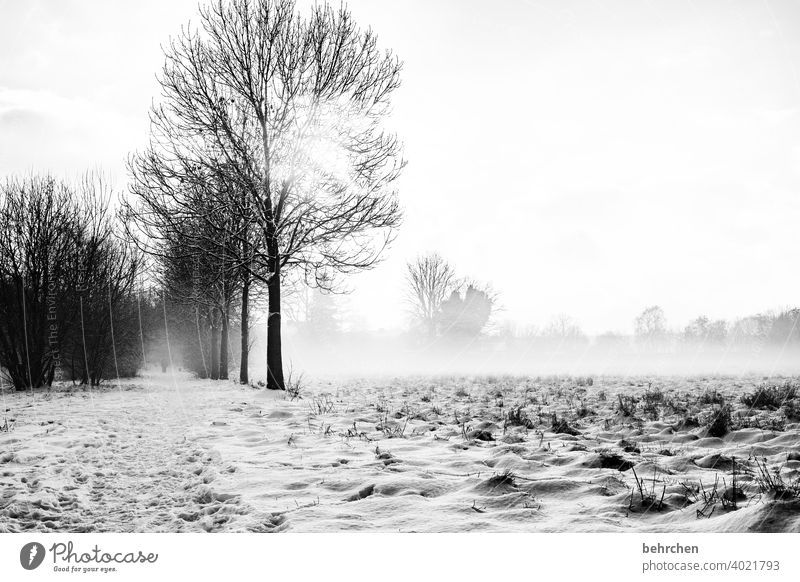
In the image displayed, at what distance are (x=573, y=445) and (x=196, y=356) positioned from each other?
2958 centimetres

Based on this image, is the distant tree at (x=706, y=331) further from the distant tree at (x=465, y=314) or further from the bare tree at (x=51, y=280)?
the bare tree at (x=51, y=280)

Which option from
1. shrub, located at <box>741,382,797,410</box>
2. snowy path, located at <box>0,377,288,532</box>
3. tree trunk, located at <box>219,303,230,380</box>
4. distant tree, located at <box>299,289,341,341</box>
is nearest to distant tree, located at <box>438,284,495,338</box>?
distant tree, located at <box>299,289,341,341</box>

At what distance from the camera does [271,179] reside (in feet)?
35.1

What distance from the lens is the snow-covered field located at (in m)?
2.61

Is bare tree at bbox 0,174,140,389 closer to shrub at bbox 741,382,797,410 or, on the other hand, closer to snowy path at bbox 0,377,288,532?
snowy path at bbox 0,377,288,532

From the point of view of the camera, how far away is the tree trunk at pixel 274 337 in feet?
36.4

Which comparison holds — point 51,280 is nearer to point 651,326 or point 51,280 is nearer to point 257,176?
point 257,176

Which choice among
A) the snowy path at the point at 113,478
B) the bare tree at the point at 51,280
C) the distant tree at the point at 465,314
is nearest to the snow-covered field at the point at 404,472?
the snowy path at the point at 113,478

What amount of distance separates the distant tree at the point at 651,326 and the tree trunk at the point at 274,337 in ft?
145

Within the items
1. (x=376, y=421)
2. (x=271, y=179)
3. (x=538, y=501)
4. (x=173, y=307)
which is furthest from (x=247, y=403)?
(x=173, y=307)

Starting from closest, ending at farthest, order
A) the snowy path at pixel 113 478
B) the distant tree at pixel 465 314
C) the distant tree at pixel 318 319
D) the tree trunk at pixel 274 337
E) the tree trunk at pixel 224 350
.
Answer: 1. the snowy path at pixel 113 478
2. the tree trunk at pixel 274 337
3. the tree trunk at pixel 224 350
4. the distant tree at pixel 465 314
5. the distant tree at pixel 318 319

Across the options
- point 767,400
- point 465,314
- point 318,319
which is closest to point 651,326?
point 465,314

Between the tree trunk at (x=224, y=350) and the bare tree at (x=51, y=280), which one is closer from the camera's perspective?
the bare tree at (x=51, y=280)

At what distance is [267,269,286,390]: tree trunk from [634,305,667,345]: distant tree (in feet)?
145
